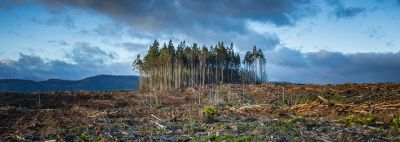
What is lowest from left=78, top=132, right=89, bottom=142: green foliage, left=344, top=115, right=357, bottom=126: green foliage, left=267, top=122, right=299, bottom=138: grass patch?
left=78, top=132, right=89, bottom=142: green foliage

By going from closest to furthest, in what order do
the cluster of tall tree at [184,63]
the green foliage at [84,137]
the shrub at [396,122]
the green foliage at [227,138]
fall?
the green foliage at [227,138]
the green foliage at [84,137]
the shrub at [396,122]
the cluster of tall tree at [184,63]

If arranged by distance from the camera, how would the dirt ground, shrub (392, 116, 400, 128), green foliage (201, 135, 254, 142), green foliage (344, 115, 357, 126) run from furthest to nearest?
green foliage (344, 115, 357, 126) → shrub (392, 116, 400, 128) → the dirt ground → green foliage (201, 135, 254, 142)

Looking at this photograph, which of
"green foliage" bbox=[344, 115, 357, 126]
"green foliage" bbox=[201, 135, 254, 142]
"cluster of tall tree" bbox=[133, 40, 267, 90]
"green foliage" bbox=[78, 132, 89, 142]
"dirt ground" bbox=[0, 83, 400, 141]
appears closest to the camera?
"green foliage" bbox=[201, 135, 254, 142]

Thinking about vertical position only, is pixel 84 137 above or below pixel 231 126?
below

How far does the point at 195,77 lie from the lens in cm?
10412

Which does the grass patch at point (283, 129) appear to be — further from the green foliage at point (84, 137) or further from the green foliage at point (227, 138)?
the green foliage at point (84, 137)

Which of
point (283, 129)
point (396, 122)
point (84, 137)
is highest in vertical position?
point (396, 122)

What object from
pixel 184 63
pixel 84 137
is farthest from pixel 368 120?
pixel 184 63

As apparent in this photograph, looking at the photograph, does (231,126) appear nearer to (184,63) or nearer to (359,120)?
(359,120)

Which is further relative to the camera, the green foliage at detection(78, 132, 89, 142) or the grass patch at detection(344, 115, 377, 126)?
the grass patch at detection(344, 115, 377, 126)

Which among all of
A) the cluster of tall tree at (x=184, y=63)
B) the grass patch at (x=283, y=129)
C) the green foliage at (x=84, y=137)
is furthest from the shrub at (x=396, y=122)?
the cluster of tall tree at (x=184, y=63)

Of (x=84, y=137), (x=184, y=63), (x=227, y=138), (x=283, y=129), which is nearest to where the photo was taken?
(x=227, y=138)

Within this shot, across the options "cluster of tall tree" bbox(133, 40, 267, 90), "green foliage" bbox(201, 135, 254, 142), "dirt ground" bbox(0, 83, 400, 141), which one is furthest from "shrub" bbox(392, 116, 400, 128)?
"cluster of tall tree" bbox(133, 40, 267, 90)

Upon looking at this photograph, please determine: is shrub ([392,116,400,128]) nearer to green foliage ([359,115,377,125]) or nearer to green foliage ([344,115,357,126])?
green foliage ([359,115,377,125])
